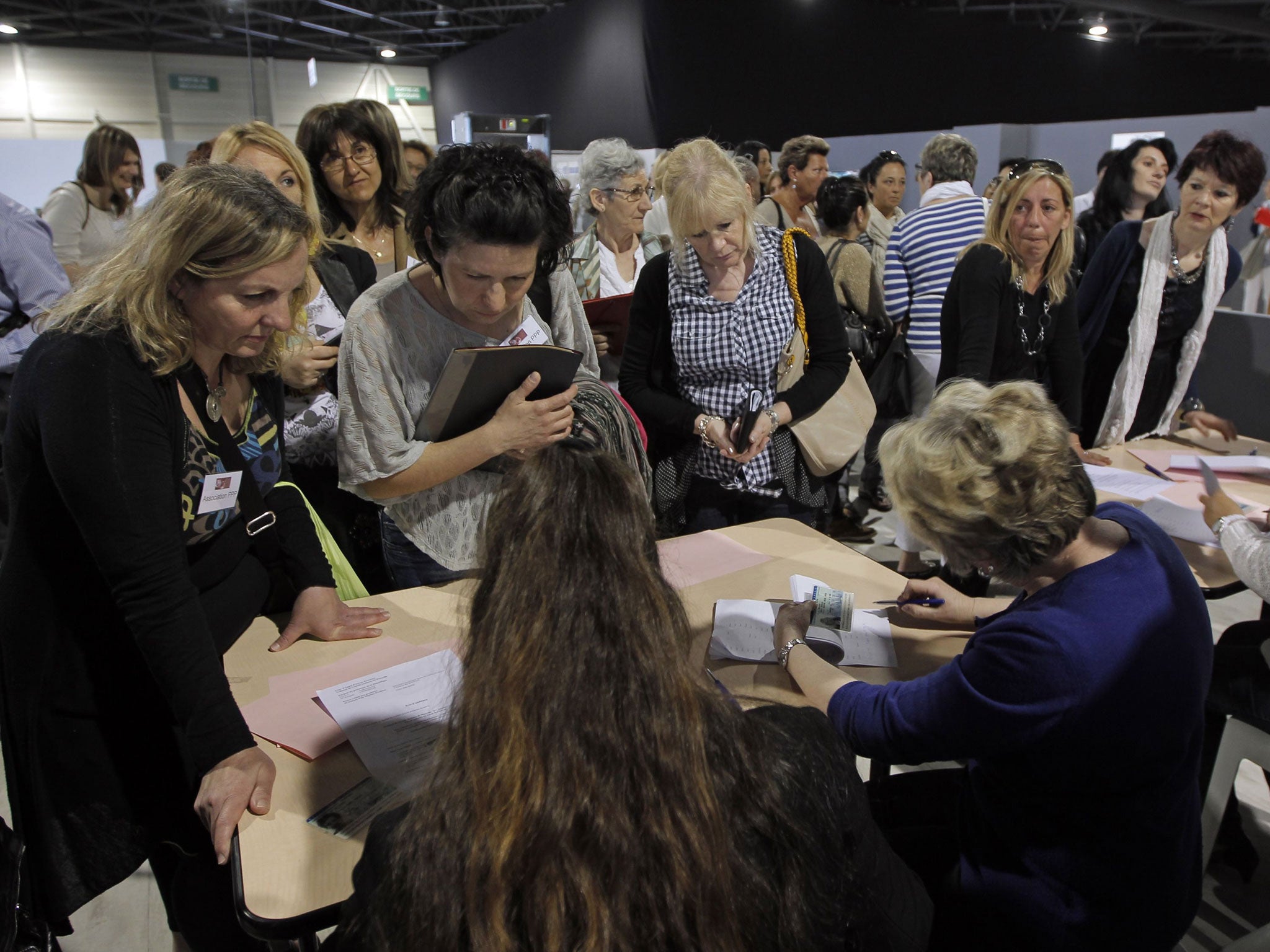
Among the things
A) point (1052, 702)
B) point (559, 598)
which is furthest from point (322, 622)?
point (1052, 702)

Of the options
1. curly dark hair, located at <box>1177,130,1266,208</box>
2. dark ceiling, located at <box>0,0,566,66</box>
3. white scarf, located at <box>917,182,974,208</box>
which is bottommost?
curly dark hair, located at <box>1177,130,1266,208</box>

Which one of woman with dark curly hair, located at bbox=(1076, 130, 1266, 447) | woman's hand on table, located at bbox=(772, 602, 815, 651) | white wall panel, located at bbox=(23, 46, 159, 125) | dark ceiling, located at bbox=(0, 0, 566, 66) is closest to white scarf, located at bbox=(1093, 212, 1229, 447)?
woman with dark curly hair, located at bbox=(1076, 130, 1266, 447)

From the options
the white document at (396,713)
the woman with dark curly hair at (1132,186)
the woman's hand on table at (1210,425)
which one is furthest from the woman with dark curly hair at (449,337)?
the woman with dark curly hair at (1132,186)

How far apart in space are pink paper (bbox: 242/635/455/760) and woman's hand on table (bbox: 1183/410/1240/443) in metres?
2.36

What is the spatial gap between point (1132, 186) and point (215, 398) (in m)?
3.97

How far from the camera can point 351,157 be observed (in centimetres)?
237

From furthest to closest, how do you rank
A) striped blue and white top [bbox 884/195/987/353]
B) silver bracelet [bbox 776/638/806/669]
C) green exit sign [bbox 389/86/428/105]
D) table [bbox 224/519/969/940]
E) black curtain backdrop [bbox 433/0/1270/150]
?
1. green exit sign [bbox 389/86/428/105]
2. black curtain backdrop [bbox 433/0/1270/150]
3. striped blue and white top [bbox 884/195/987/353]
4. silver bracelet [bbox 776/638/806/669]
5. table [bbox 224/519/969/940]

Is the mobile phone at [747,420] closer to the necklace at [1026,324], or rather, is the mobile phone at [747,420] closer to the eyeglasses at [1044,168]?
the necklace at [1026,324]

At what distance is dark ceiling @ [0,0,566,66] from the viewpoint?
11.7 meters

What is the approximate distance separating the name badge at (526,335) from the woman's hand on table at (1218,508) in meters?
1.44

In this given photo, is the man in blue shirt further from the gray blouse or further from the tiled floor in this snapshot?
the gray blouse

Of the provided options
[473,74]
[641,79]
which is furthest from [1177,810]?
[473,74]

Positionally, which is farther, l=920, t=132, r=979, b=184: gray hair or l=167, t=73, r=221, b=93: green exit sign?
l=167, t=73, r=221, b=93: green exit sign

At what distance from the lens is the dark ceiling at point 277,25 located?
11.7m
